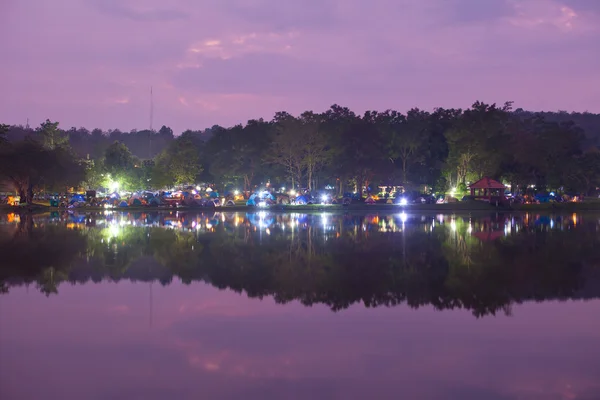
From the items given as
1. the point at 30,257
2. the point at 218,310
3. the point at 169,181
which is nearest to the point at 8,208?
the point at 169,181

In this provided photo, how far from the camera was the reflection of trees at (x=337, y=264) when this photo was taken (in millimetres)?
→ 15359

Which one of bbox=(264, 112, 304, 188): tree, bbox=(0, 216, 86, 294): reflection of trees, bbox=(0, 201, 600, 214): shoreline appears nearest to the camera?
bbox=(0, 216, 86, 294): reflection of trees

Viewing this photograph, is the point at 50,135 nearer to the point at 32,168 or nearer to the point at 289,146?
the point at 32,168

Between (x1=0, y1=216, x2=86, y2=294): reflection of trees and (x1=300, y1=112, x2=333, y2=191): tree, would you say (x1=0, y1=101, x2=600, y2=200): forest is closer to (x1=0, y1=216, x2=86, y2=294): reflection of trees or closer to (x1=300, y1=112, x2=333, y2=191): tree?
(x1=300, y1=112, x2=333, y2=191): tree

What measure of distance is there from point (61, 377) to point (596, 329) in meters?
9.78

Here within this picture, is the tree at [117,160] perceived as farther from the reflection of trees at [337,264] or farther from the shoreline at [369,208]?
the reflection of trees at [337,264]

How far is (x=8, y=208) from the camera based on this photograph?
212 feet

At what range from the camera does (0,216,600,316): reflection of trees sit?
15359 millimetres

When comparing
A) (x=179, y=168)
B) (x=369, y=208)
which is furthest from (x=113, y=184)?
(x=369, y=208)

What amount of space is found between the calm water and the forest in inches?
2227

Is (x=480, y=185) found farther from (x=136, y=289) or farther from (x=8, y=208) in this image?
(x=136, y=289)

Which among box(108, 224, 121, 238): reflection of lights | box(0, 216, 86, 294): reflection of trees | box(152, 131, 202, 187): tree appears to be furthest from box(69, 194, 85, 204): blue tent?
box(0, 216, 86, 294): reflection of trees

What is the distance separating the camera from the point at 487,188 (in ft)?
238

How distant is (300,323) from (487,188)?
64.4 m
